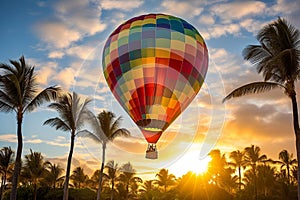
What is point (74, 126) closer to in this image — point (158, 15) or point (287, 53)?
point (158, 15)

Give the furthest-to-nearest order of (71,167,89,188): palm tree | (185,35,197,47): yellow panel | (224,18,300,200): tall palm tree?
(71,167,89,188): palm tree → (185,35,197,47): yellow panel → (224,18,300,200): tall palm tree

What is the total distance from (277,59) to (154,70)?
7999mm

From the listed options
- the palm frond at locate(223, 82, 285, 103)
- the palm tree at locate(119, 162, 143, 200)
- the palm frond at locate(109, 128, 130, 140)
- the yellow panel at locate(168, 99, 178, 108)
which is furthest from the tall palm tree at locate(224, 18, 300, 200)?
the palm tree at locate(119, 162, 143, 200)

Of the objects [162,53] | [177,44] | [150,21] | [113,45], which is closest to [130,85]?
[162,53]

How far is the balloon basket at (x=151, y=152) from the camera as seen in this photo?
2322cm

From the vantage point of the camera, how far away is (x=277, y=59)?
18.0 meters

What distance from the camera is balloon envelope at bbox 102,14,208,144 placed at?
23312 millimetres

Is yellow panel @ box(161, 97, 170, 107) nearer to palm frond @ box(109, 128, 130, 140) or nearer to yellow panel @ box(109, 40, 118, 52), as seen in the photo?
yellow panel @ box(109, 40, 118, 52)

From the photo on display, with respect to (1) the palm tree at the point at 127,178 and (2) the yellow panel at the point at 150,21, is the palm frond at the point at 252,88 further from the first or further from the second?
(1) the palm tree at the point at 127,178

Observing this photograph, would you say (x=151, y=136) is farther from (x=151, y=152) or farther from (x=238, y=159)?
(x=238, y=159)

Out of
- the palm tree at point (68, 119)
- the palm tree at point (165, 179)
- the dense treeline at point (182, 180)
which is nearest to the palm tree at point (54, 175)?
the dense treeline at point (182, 180)

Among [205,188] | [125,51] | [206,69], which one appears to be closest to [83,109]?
[125,51]

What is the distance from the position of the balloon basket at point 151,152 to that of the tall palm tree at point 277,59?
6467 mm

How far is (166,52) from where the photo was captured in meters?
23.8
